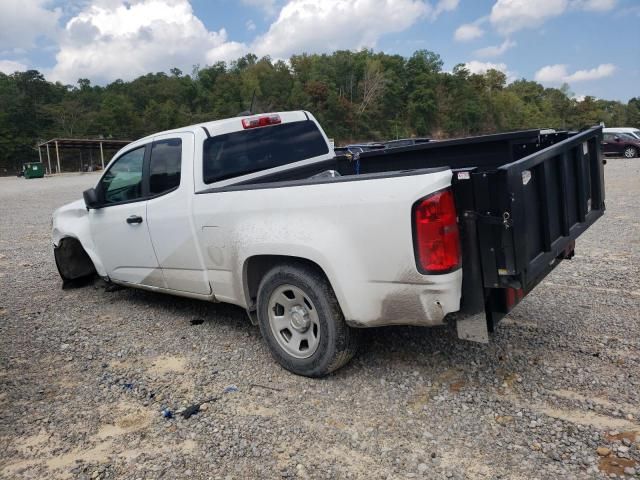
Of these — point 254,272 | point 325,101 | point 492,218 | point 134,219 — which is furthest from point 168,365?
point 325,101

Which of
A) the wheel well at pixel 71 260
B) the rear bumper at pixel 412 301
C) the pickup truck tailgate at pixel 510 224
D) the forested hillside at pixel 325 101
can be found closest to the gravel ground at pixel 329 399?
the rear bumper at pixel 412 301

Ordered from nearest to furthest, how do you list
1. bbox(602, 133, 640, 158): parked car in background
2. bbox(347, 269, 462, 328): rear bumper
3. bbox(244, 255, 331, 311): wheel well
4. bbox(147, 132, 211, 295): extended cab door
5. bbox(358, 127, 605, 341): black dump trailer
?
bbox(358, 127, 605, 341): black dump trailer < bbox(347, 269, 462, 328): rear bumper < bbox(244, 255, 331, 311): wheel well < bbox(147, 132, 211, 295): extended cab door < bbox(602, 133, 640, 158): parked car in background

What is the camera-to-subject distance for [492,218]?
2.89 metres

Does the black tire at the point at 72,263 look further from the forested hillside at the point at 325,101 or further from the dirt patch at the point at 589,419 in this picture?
the forested hillside at the point at 325,101

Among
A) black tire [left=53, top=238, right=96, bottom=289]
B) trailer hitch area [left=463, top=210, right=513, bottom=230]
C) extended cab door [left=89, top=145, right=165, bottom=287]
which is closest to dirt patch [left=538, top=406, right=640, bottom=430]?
trailer hitch area [left=463, top=210, right=513, bottom=230]

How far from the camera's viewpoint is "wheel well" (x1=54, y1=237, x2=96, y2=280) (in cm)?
643

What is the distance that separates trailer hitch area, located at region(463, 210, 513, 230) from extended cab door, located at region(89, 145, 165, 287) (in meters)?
3.06

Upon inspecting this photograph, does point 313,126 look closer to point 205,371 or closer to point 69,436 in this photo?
point 205,371

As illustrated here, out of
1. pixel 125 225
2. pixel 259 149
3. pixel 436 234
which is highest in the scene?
pixel 259 149

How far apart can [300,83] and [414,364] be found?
348 feet

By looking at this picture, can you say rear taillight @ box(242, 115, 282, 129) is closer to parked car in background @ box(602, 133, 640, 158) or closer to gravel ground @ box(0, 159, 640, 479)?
gravel ground @ box(0, 159, 640, 479)

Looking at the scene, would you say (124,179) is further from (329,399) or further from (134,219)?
(329,399)

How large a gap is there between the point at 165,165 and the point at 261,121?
96cm

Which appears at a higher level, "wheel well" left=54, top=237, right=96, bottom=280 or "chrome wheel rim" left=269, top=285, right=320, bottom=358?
"wheel well" left=54, top=237, right=96, bottom=280
